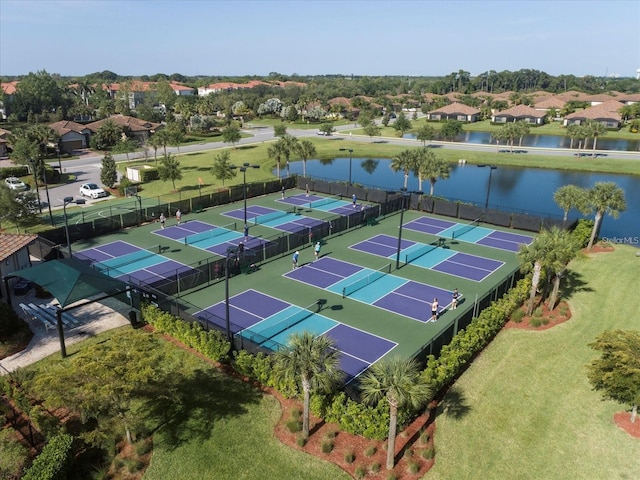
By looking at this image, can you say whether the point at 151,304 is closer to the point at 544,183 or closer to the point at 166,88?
the point at 544,183

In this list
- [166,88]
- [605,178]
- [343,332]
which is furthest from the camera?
[166,88]

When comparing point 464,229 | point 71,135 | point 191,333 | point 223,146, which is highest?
point 71,135

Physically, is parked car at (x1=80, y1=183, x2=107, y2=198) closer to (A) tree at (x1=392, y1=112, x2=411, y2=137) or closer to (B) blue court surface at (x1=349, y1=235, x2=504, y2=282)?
(B) blue court surface at (x1=349, y1=235, x2=504, y2=282)

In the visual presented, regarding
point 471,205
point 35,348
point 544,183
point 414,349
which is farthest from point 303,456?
point 544,183

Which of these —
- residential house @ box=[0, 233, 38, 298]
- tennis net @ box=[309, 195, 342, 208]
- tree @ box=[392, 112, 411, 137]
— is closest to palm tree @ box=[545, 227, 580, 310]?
tennis net @ box=[309, 195, 342, 208]

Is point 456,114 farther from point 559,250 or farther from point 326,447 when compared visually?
point 326,447

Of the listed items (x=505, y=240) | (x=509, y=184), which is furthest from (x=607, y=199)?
(x=509, y=184)
